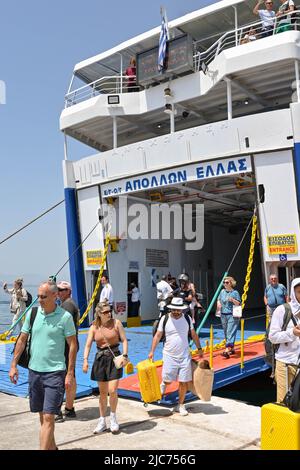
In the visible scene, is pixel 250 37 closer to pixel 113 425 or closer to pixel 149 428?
pixel 149 428

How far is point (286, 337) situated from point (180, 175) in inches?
349

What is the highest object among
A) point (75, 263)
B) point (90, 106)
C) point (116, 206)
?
point (90, 106)

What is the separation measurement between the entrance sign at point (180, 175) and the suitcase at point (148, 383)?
7.09 meters

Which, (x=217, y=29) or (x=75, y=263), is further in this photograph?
(x=75, y=263)

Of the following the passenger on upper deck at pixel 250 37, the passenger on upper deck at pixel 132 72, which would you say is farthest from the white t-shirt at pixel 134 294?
the passenger on upper deck at pixel 250 37

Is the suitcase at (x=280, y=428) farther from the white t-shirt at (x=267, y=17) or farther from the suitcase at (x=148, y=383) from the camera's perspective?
the white t-shirt at (x=267, y=17)

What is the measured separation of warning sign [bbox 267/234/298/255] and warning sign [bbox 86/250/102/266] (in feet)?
19.8

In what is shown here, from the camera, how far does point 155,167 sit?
13.8m

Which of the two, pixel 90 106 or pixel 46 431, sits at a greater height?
pixel 90 106
